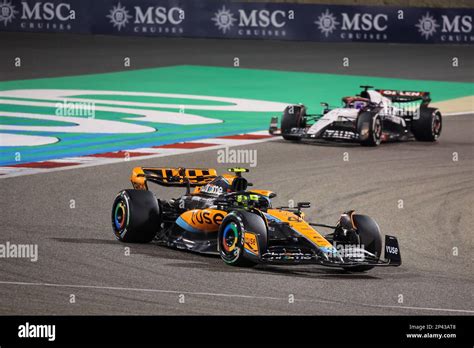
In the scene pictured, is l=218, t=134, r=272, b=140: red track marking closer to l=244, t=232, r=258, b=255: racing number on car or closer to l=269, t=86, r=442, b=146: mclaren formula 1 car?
l=269, t=86, r=442, b=146: mclaren formula 1 car

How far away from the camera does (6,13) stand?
3719 centimetres

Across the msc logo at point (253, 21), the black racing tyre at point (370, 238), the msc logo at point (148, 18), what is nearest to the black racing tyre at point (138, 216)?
the black racing tyre at point (370, 238)

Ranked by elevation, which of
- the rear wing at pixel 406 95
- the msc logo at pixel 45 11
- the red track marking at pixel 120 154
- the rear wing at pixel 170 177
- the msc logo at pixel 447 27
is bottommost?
the red track marking at pixel 120 154

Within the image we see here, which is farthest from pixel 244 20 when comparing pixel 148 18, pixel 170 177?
pixel 170 177

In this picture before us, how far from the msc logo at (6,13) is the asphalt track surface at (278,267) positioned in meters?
15.4

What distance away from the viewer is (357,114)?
22125mm

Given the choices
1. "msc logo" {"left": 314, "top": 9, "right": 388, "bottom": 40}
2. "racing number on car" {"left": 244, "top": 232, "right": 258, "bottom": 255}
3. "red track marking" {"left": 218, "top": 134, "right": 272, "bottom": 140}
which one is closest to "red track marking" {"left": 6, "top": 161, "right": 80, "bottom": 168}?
"red track marking" {"left": 218, "top": 134, "right": 272, "bottom": 140}

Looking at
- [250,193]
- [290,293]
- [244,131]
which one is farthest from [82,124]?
[290,293]

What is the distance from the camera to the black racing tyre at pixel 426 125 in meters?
23.3

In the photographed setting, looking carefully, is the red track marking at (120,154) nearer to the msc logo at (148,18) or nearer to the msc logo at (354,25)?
the msc logo at (148,18)

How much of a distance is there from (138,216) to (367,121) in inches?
370

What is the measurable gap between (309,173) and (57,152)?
176 inches

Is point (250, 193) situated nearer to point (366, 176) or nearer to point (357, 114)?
point (366, 176)

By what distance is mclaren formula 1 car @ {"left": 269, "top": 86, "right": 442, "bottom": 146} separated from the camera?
2217cm
